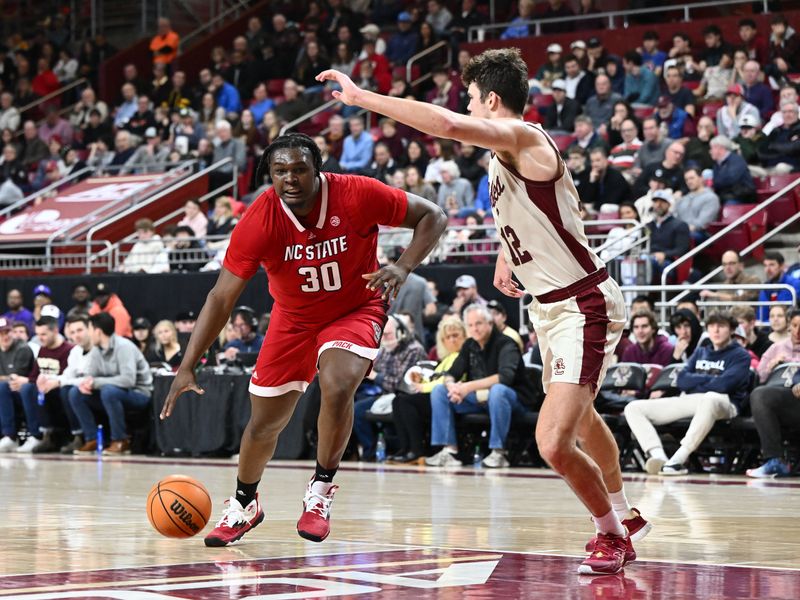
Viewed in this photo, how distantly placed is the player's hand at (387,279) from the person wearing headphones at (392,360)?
744 centimetres

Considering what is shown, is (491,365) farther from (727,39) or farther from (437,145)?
(727,39)

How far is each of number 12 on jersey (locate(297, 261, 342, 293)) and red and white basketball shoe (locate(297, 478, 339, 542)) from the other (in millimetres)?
894

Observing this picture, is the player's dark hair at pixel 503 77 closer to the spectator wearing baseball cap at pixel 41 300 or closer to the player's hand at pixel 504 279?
the player's hand at pixel 504 279

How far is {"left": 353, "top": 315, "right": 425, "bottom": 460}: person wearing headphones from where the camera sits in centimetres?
1373

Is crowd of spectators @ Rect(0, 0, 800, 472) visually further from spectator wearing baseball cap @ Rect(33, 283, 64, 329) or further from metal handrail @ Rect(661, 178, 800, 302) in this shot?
metal handrail @ Rect(661, 178, 800, 302)

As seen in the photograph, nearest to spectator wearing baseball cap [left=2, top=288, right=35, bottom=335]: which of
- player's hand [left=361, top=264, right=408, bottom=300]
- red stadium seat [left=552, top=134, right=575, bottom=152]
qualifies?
red stadium seat [left=552, top=134, right=575, bottom=152]

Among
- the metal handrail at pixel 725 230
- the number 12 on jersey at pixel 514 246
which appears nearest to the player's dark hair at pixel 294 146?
the number 12 on jersey at pixel 514 246

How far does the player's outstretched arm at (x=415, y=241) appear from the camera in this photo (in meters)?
6.10

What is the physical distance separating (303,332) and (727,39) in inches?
577

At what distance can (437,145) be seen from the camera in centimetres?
1875

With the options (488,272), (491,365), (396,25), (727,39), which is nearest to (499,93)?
(491,365)

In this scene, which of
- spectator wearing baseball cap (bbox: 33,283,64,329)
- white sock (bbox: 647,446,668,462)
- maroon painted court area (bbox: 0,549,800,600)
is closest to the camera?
maroon painted court area (bbox: 0,549,800,600)

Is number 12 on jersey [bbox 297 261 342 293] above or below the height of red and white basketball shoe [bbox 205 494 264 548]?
above

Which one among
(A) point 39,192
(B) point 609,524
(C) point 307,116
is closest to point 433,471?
(B) point 609,524
